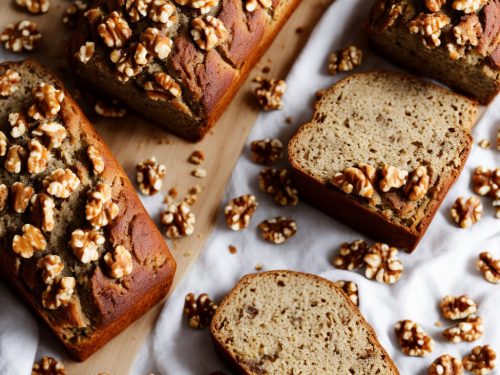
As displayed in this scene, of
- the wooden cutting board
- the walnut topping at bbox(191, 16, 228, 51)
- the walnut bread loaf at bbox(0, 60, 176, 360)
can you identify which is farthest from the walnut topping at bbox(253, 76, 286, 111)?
the walnut bread loaf at bbox(0, 60, 176, 360)

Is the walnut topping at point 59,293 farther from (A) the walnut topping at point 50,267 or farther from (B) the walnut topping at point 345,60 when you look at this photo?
(B) the walnut topping at point 345,60

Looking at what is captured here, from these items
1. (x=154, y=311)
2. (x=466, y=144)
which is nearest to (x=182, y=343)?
(x=154, y=311)

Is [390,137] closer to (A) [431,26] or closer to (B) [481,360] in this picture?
(A) [431,26]

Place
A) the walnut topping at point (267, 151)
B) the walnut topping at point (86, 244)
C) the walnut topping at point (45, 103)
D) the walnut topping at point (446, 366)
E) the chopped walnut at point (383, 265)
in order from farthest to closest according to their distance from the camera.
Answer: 1. the walnut topping at point (267, 151)
2. the chopped walnut at point (383, 265)
3. the walnut topping at point (446, 366)
4. the walnut topping at point (45, 103)
5. the walnut topping at point (86, 244)

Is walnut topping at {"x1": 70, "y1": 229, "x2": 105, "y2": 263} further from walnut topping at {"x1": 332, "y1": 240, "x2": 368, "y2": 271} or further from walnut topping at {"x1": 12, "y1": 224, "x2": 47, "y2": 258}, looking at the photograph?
walnut topping at {"x1": 332, "y1": 240, "x2": 368, "y2": 271}

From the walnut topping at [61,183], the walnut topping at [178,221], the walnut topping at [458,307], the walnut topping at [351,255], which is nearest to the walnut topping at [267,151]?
the walnut topping at [178,221]

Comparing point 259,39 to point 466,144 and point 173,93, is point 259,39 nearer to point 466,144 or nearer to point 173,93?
point 173,93

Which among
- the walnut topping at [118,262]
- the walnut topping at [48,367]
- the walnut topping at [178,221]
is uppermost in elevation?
the walnut topping at [178,221]
